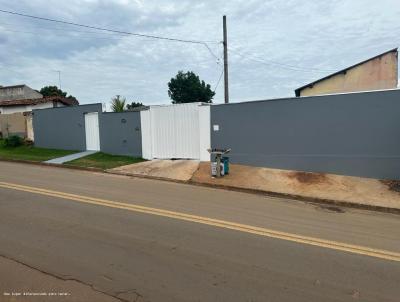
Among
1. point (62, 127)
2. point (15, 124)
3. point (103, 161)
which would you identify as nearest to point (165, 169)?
point (103, 161)

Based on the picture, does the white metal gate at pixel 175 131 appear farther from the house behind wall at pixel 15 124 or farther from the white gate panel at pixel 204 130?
the house behind wall at pixel 15 124

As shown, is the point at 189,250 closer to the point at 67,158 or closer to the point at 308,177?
the point at 308,177

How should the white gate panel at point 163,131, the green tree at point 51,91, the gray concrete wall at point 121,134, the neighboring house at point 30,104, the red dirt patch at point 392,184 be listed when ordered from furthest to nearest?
the green tree at point 51,91 < the neighboring house at point 30,104 < the gray concrete wall at point 121,134 < the white gate panel at point 163,131 < the red dirt patch at point 392,184

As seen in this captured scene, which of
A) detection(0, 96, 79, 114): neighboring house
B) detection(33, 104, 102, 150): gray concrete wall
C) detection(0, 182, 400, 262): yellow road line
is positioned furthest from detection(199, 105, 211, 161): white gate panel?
detection(0, 96, 79, 114): neighboring house

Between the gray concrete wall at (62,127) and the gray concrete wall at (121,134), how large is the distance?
1.06 meters

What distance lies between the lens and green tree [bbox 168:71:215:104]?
56531mm

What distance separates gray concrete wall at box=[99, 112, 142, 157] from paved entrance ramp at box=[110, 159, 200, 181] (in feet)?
6.18

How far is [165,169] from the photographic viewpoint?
576 inches

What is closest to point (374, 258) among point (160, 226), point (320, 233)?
point (320, 233)

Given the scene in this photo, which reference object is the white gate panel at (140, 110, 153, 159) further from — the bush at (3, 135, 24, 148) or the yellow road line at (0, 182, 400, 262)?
the bush at (3, 135, 24, 148)

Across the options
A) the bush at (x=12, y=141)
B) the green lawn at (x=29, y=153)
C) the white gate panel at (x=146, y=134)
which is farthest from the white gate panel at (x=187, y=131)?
the bush at (x=12, y=141)

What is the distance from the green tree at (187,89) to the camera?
185 ft

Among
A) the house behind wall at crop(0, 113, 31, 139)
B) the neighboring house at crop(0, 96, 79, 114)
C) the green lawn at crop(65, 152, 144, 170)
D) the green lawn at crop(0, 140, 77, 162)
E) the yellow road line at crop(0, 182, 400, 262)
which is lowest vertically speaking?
the yellow road line at crop(0, 182, 400, 262)

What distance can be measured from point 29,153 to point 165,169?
31.2ft
